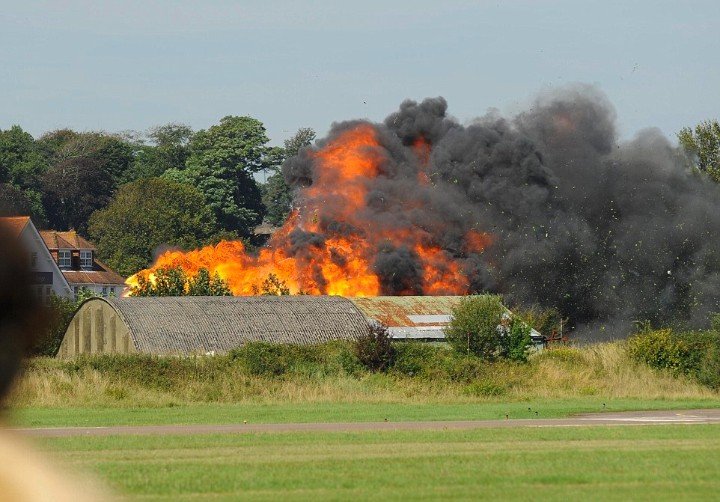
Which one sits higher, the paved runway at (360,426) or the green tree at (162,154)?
the green tree at (162,154)

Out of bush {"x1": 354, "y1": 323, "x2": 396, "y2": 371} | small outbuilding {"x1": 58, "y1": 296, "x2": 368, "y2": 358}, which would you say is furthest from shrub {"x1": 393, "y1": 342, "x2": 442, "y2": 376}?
small outbuilding {"x1": 58, "y1": 296, "x2": 368, "y2": 358}

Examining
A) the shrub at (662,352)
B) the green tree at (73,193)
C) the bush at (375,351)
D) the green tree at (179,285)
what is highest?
the green tree at (73,193)

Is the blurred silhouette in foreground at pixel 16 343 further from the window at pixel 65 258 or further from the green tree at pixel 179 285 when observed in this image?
the window at pixel 65 258

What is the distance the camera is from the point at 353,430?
34.2 m

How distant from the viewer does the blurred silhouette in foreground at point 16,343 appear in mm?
17094

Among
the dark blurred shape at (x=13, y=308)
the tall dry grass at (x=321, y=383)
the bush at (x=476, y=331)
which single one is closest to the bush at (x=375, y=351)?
the tall dry grass at (x=321, y=383)

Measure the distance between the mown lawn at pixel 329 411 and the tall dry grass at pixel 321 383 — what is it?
1.28 meters

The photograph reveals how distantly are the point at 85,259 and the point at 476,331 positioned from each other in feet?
225

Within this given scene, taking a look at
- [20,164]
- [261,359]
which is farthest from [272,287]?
[20,164]

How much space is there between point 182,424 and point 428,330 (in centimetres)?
2836

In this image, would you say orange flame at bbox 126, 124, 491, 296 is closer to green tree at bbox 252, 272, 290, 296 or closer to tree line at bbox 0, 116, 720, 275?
green tree at bbox 252, 272, 290, 296

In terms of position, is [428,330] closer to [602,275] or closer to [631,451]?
[602,275]

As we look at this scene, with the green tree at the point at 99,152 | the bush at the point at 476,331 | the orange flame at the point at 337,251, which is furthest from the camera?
the green tree at the point at 99,152

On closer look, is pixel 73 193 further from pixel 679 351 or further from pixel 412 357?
pixel 679 351
